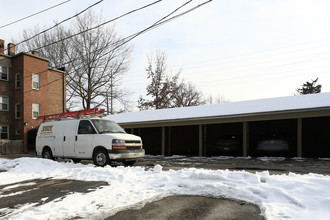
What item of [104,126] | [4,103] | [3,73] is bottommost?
[104,126]

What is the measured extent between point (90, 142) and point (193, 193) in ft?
19.7

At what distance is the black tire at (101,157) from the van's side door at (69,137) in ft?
4.94

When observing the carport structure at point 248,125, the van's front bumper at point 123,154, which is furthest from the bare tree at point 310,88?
the van's front bumper at point 123,154

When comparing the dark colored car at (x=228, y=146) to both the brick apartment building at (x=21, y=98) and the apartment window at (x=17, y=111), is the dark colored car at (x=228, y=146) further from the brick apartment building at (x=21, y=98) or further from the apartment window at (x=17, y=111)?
the apartment window at (x=17, y=111)

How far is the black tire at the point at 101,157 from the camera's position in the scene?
9.62 meters

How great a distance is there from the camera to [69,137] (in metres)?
11.0

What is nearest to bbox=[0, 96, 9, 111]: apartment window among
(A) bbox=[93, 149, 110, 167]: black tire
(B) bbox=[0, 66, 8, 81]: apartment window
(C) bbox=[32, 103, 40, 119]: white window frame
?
(B) bbox=[0, 66, 8, 81]: apartment window

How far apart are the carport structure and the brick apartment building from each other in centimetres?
994

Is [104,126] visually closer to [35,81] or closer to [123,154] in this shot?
[123,154]

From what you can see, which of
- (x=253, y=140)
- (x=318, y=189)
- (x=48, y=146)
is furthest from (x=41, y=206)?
(x=253, y=140)

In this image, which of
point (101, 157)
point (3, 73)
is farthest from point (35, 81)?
point (101, 157)

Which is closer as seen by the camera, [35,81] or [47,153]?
[47,153]

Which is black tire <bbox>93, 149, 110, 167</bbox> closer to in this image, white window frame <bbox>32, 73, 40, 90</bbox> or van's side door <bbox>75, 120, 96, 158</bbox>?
van's side door <bbox>75, 120, 96, 158</bbox>

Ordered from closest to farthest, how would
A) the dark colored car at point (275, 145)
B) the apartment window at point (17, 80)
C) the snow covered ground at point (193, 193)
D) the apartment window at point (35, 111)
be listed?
the snow covered ground at point (193, 193), the dark colored car at point (275, 145), the apartment window at point (17, 80), the apartment window at point (35, 111)
